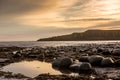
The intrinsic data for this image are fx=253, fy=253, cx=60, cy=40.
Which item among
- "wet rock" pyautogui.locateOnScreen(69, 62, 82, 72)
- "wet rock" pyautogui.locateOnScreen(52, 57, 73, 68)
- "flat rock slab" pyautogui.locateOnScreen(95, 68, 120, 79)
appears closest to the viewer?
"flat rock slab" pyautogui.locateOnScreen(95, 68, 120, 79)

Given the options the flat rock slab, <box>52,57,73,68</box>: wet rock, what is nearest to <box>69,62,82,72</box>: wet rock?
<box>52,57,73,68</box>: wet rock

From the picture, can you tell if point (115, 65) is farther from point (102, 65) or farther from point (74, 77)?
point (74, 77)

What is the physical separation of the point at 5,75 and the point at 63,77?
5.11 metres

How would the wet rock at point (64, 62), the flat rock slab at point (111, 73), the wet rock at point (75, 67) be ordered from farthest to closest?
the wet rock at point (64, 62) < the wet rock at point (75, 67) < the flat rock slab at point (111, 73)

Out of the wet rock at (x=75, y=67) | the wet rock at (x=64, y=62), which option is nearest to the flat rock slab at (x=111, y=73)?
the wet rock at (x=75, y=67)

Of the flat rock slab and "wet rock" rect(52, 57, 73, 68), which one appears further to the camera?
"wet rock" rect(52, 57, 73, 68)

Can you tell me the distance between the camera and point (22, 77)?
2030 centimetres

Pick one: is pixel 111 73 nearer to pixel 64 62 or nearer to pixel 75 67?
pixel 75 67

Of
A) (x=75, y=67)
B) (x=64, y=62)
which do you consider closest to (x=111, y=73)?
(x=75, y=67)

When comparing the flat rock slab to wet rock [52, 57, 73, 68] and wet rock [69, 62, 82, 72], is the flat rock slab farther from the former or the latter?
wet rock [52, 57, 73, 68]

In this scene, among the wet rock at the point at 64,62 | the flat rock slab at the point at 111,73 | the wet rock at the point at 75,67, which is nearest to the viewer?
the flat rock slab at the point at 111,73

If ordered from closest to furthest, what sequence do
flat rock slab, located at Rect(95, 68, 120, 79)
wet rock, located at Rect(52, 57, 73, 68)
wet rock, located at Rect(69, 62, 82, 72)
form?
flat rock slab, located at Rect(95, 68, 120, 79) → wet rock, located at Rect(69, 62, 82, 72) → wet rock, located at Rect(52, 57, 73, 68)

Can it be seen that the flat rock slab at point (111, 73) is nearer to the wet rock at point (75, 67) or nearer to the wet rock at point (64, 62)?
the wet rock at point (75, 67)

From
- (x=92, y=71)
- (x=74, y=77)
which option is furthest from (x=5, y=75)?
(x=92, y=71)
